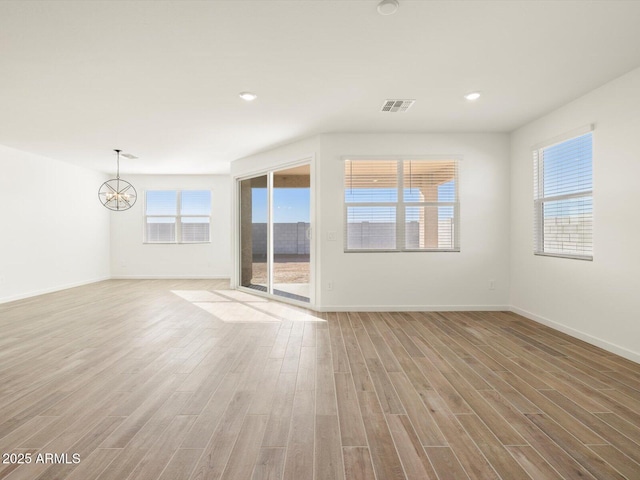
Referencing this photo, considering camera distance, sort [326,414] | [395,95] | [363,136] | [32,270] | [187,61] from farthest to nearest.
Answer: [32,270] < [363,136] < [395,95] < [187,61] < [326,414]

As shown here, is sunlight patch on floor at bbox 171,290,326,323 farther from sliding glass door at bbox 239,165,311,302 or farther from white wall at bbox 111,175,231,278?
white wall at bbox 111,175,231,278

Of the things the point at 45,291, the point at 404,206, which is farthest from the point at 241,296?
the point at 45,291

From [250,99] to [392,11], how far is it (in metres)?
1.92

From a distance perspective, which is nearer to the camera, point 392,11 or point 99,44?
point 392,11

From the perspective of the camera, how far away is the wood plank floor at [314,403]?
1.66 m

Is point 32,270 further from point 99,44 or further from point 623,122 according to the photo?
point 623,122

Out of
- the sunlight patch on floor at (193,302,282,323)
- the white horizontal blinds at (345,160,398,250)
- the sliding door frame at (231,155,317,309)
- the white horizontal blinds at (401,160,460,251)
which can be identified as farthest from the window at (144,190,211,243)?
the white horizontal blinds at (401,160,460,251)

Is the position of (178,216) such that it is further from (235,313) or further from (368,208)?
(368,208)

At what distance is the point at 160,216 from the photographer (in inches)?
343

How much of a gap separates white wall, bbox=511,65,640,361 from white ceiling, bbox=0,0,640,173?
0.84ft

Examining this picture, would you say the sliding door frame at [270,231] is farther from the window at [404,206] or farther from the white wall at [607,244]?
the white wall at [607,244]

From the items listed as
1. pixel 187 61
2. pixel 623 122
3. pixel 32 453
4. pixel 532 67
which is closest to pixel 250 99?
pixel 187 61

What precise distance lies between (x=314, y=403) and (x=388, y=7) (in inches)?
105

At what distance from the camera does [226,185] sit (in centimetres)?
870
